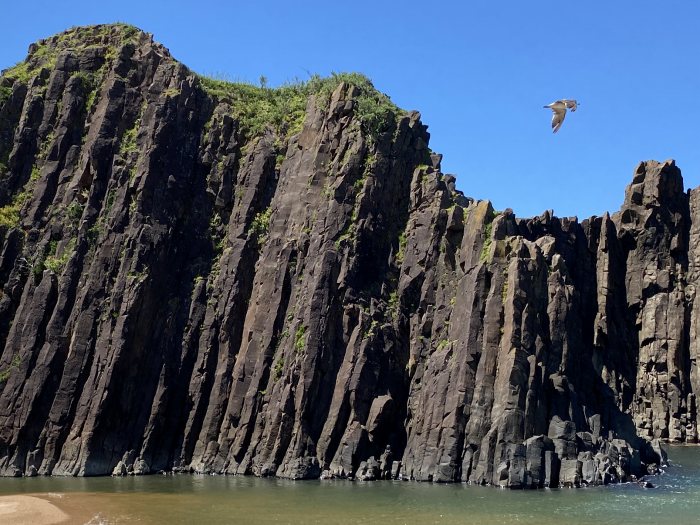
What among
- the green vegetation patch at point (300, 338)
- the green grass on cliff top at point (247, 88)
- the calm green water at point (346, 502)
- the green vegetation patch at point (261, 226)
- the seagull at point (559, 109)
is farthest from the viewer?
the green grass on cliff top at point (247, 88)

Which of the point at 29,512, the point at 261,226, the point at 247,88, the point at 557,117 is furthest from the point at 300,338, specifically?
the point at 557,117

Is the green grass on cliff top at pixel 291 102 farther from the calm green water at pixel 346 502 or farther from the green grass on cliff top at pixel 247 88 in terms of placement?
the calm green water at pixel 346 502

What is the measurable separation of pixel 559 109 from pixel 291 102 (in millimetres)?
49507

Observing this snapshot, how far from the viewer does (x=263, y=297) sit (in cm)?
6488

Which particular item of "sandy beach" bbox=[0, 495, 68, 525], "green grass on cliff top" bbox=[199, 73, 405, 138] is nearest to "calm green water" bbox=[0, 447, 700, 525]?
"sandy beach" bbox=[0, 495, 68, 525]

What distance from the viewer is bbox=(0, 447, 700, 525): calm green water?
1609 inches

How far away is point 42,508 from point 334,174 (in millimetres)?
33434

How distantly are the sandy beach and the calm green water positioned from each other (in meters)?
0.90

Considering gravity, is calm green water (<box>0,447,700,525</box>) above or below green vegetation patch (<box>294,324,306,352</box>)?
below

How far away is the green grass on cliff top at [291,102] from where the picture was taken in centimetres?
6969

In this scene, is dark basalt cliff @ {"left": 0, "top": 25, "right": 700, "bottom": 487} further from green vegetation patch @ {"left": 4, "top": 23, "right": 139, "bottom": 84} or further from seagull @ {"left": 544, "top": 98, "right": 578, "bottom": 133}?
seagull @ {"left": 544, "top": 98, "right": 578, "bottom": 133}

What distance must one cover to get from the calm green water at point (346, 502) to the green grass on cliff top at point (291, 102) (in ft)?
94.8

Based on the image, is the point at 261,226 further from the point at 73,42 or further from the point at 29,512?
the point at 29,512

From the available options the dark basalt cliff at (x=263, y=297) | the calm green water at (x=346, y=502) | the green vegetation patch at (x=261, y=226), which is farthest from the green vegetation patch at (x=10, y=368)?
the green vegetation patch at (x=261, y=226)
